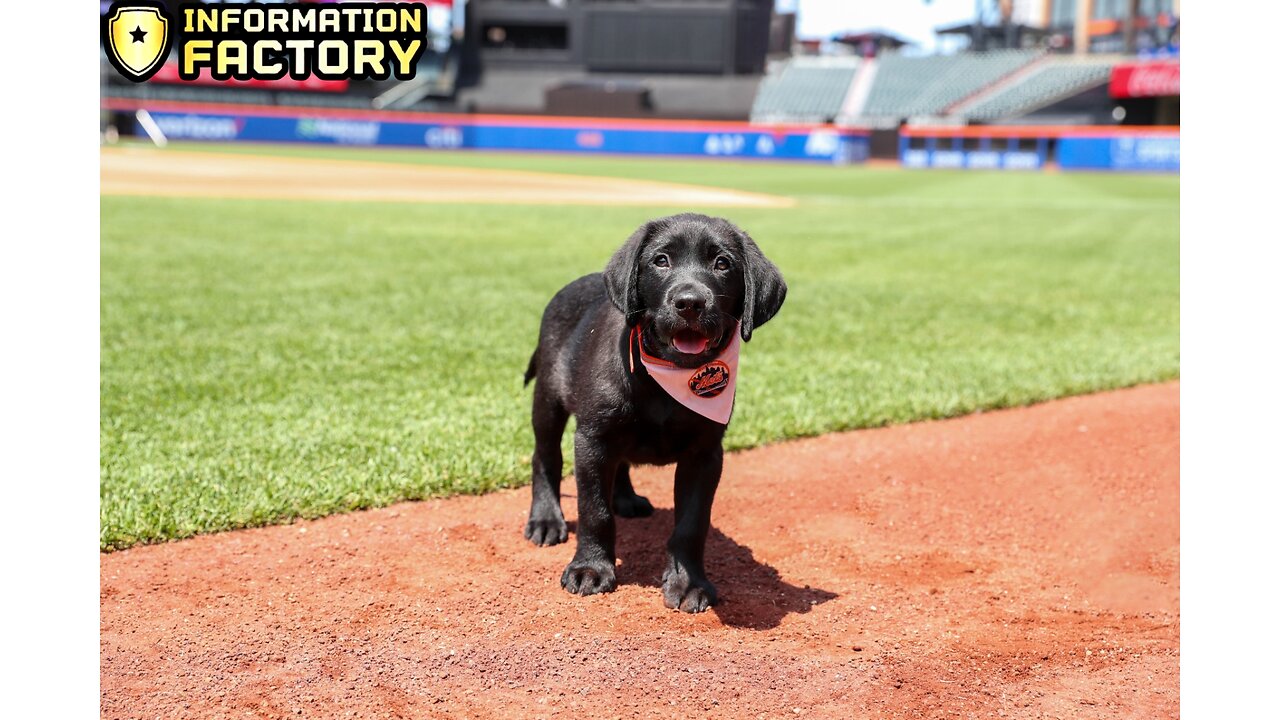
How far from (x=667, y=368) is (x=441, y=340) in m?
5.41

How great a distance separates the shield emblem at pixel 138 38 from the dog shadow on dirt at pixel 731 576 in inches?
130

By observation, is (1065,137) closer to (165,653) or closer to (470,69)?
(470,69)

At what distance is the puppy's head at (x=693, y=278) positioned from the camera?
375cm

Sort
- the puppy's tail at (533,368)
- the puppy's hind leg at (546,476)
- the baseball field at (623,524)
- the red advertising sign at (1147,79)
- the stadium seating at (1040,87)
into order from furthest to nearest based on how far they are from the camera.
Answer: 1. the stadium seating at (1040,87)
2. the red advertising sign at (1147,79)
3. the puppy's tail at (533,368)
4. the puppy's hind leg at (546,476)
5. the baseball field at (623,524)

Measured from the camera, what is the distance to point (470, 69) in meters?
64.7

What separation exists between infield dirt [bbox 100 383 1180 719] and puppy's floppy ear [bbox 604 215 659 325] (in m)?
1.11

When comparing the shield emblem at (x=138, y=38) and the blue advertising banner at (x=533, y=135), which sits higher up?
the blue advertising banner at (x=533, y=135)

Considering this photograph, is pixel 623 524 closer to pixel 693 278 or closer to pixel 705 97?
pixel 693 278

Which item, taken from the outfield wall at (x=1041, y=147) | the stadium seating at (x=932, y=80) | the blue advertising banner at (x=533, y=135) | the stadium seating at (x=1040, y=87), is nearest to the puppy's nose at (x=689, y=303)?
the outfield wall at (x=1041, y=147)

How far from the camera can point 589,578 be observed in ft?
13.4

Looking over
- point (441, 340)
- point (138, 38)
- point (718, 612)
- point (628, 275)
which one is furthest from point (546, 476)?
point (441, 340)

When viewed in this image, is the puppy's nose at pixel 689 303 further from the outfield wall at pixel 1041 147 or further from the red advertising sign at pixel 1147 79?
the red advertising sign at pixel 1147 79

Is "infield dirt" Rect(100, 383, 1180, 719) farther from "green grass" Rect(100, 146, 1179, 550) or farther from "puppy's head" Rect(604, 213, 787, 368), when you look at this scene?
"puppy's head" Rect(604, 213, 787, 368)

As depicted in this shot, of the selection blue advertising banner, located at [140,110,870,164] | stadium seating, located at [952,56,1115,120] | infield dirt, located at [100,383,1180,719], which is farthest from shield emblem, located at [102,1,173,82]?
stadium seating, located at [952,56,1115,120]
